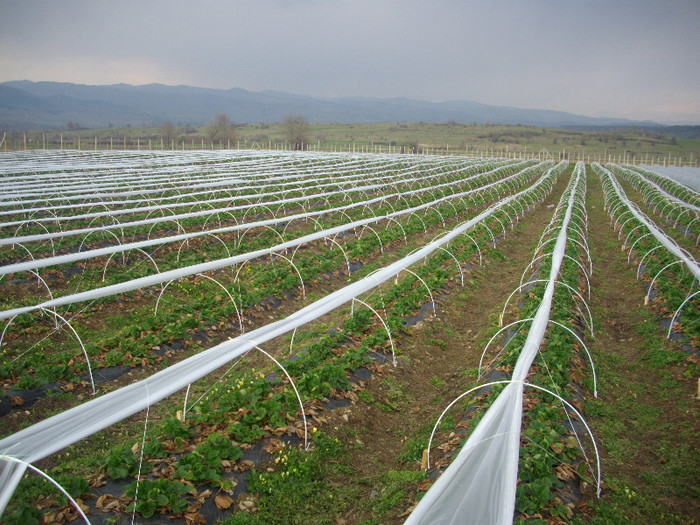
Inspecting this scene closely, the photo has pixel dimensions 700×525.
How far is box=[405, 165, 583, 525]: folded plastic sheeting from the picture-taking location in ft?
12.7

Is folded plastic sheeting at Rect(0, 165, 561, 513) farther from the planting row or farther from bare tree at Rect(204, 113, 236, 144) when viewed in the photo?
bare tree at Rect(204, 113, 236, 144)

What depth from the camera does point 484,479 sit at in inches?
168

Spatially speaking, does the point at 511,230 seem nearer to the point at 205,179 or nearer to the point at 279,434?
the point at 279,434

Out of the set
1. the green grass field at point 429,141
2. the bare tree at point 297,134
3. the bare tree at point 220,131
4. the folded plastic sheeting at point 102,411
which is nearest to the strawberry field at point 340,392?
the folded plastic sheeting at point 102,411

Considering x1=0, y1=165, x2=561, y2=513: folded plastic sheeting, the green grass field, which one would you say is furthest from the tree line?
x1=0, y1=165, x2=561, y2=513: folded plastic sheeting

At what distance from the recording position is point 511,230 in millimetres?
20109

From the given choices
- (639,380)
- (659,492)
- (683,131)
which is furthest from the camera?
(683,131)

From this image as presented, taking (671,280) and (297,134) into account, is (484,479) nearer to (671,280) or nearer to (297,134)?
(671,280)

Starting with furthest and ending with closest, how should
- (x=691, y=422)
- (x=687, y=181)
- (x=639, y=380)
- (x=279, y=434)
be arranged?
(x=687, y=181), (x=639, y=380), (x=691, y=422), (x=279, y=434)

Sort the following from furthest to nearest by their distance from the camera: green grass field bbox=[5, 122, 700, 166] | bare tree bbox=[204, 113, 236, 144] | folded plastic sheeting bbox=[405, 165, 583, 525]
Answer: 1. green grass field bbox=[5, 122, 700, 166]
2. bare tree bbox=[204, 113, 236, 144]
3. folded plastic sheeting bbox=[405, 165, 583, 525]

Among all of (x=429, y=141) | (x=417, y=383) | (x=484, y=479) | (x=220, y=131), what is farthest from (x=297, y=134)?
(x=484, y=479)

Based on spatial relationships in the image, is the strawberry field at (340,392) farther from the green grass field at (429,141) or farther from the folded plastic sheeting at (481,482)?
the green grass field at (429,141)

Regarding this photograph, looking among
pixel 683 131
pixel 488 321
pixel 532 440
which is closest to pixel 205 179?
pixel 488 321

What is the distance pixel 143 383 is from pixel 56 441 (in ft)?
3.58
